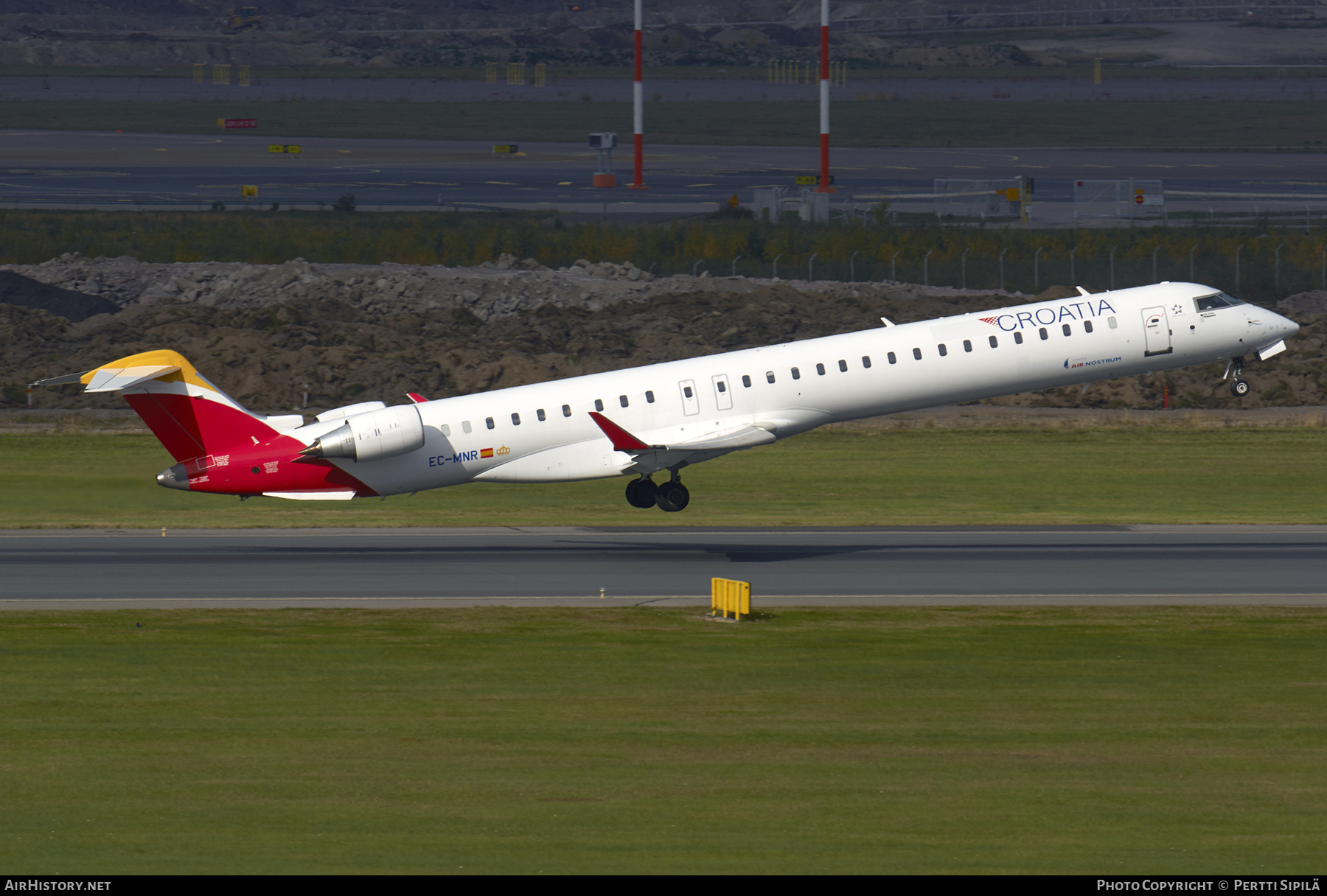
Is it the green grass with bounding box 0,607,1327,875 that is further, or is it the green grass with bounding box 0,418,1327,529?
the green grass with bounding box 0,418,1327,529

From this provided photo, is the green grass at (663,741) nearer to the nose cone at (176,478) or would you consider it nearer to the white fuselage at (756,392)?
the nose cone at (176,478)

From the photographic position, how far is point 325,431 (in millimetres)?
42062

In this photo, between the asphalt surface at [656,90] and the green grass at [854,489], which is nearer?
the green grass at [854,489]

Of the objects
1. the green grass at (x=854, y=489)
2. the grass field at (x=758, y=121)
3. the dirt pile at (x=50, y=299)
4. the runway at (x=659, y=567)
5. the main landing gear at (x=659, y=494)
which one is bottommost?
the green grass at (x=854, y=489)

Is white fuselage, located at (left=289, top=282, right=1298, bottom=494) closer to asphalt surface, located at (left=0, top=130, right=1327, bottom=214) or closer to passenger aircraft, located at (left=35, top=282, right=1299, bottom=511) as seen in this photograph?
passenger aircraft, located at (left=35, top=282, right=1299, bottom=511)

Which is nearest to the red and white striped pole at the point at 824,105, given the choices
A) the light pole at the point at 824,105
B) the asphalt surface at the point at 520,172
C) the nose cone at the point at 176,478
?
the light pole at the point at 824,105

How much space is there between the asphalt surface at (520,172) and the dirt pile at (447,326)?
73.5ft

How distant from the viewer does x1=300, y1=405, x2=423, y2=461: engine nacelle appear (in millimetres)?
41719

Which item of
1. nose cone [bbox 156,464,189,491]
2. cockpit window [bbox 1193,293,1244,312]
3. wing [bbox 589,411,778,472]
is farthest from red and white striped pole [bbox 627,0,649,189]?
nose cone [bbox 156,464,189,491]

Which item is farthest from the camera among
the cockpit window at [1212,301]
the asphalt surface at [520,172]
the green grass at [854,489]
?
the asphalt surface at [520,172]

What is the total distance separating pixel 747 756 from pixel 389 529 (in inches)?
1011

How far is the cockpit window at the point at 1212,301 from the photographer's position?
45.0 meters

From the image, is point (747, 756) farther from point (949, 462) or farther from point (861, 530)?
point (949, 462)

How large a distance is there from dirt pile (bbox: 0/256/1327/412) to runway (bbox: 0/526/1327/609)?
2544 cm
